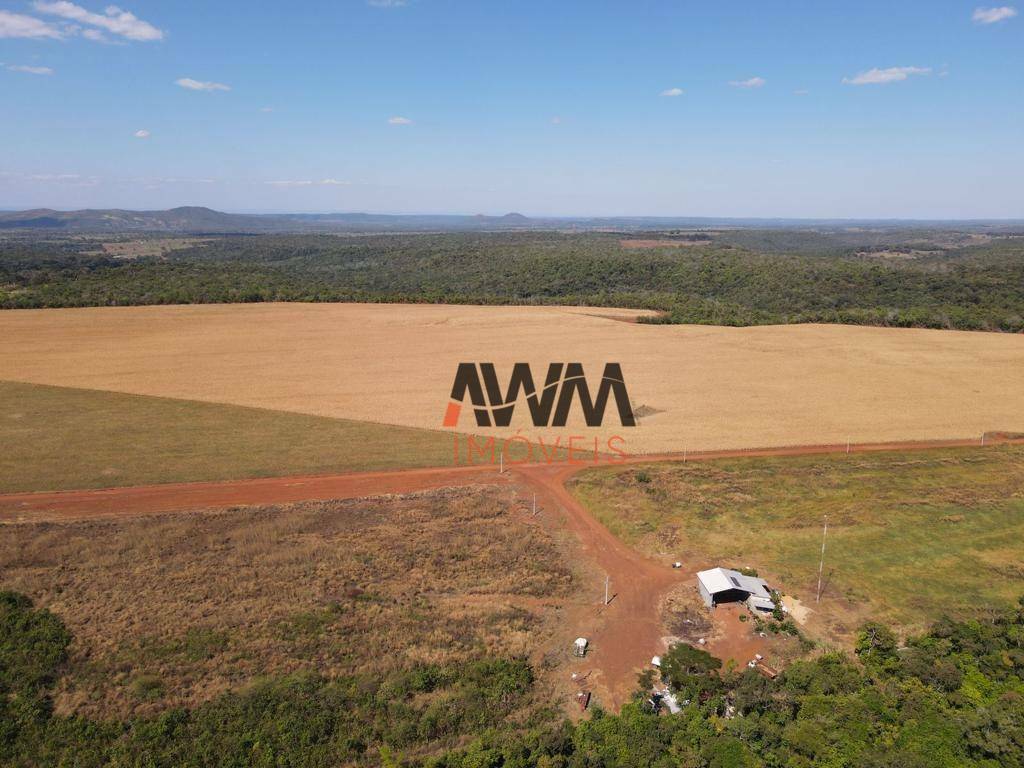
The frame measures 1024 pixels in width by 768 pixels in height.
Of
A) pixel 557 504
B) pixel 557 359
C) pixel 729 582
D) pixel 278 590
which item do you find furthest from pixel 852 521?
pixel 557 359

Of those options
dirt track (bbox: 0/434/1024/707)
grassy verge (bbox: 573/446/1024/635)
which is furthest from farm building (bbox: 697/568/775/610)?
grassy verge (bbox: 573/446/1024/635)

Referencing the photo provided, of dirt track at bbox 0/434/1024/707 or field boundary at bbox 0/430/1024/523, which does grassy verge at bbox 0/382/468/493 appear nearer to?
field boundary at bbox 0/430/1024/523

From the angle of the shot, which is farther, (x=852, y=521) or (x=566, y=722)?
(x=852, y=521)

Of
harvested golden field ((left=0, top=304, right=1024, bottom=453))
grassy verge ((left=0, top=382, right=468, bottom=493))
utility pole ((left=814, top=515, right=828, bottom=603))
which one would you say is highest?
harvested golden field ((left=0, top=304, right=1024, bottom=453))

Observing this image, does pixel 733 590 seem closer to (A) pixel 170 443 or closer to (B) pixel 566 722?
(B) pixel 566 722

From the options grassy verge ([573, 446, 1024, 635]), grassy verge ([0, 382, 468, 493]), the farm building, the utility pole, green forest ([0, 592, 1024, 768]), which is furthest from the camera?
grassy verge ([0, 382, 468, 493])

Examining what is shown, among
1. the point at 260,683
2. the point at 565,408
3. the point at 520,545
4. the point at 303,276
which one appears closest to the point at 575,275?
the point at 303,276

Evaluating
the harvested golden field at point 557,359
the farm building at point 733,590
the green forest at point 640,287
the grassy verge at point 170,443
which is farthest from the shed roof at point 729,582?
the green forest at point 640,287
